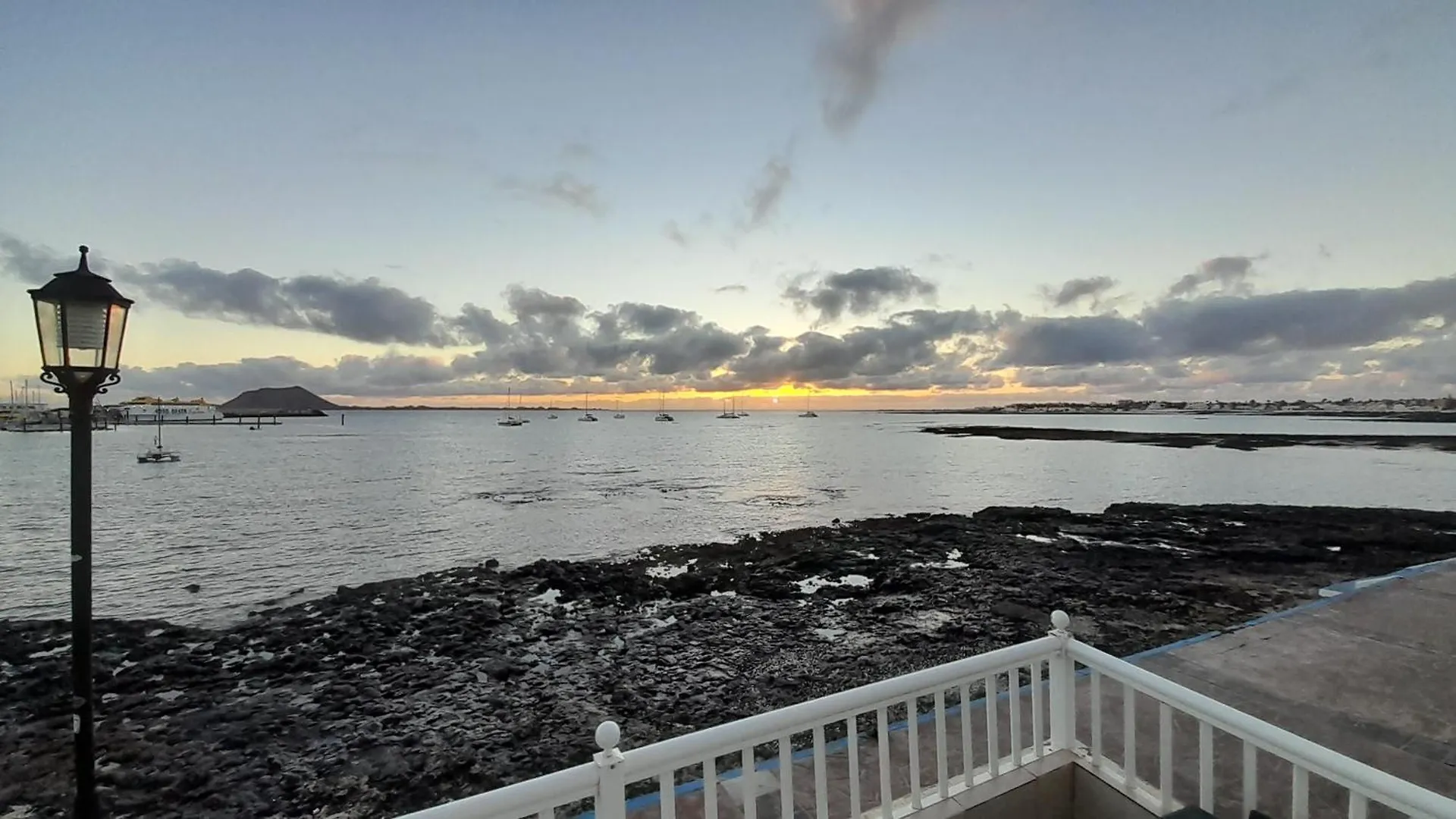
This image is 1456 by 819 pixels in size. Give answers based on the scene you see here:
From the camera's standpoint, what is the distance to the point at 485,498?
99.8ft

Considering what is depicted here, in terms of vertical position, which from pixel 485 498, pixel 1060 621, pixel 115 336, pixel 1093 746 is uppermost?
pixel 115 336

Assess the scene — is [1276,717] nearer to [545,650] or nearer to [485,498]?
[545,650]

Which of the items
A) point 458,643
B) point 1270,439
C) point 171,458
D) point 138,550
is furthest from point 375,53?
point 1270,439

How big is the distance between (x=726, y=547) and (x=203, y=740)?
11.9 metres

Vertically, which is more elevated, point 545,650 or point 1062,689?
point 1062,689

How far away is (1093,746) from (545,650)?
27.4ft

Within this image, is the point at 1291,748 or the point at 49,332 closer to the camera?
the point at 1291,748

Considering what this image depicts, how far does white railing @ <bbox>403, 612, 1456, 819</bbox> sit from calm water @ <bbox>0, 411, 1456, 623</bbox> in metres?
13.4

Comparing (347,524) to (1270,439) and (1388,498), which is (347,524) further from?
(1270,439)

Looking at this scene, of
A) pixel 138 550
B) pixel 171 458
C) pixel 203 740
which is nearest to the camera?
pixel 203 740

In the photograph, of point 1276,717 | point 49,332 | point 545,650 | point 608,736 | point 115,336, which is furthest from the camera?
point 545,650

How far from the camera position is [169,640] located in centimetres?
1077

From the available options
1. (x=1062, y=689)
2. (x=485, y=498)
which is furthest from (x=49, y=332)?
(x=485, y=498)

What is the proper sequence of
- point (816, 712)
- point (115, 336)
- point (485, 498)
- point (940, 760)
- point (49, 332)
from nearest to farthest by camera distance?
point (816, 712) < point (940, 760) < point (49, 332) < point (115, 336) < point (485, 498)
